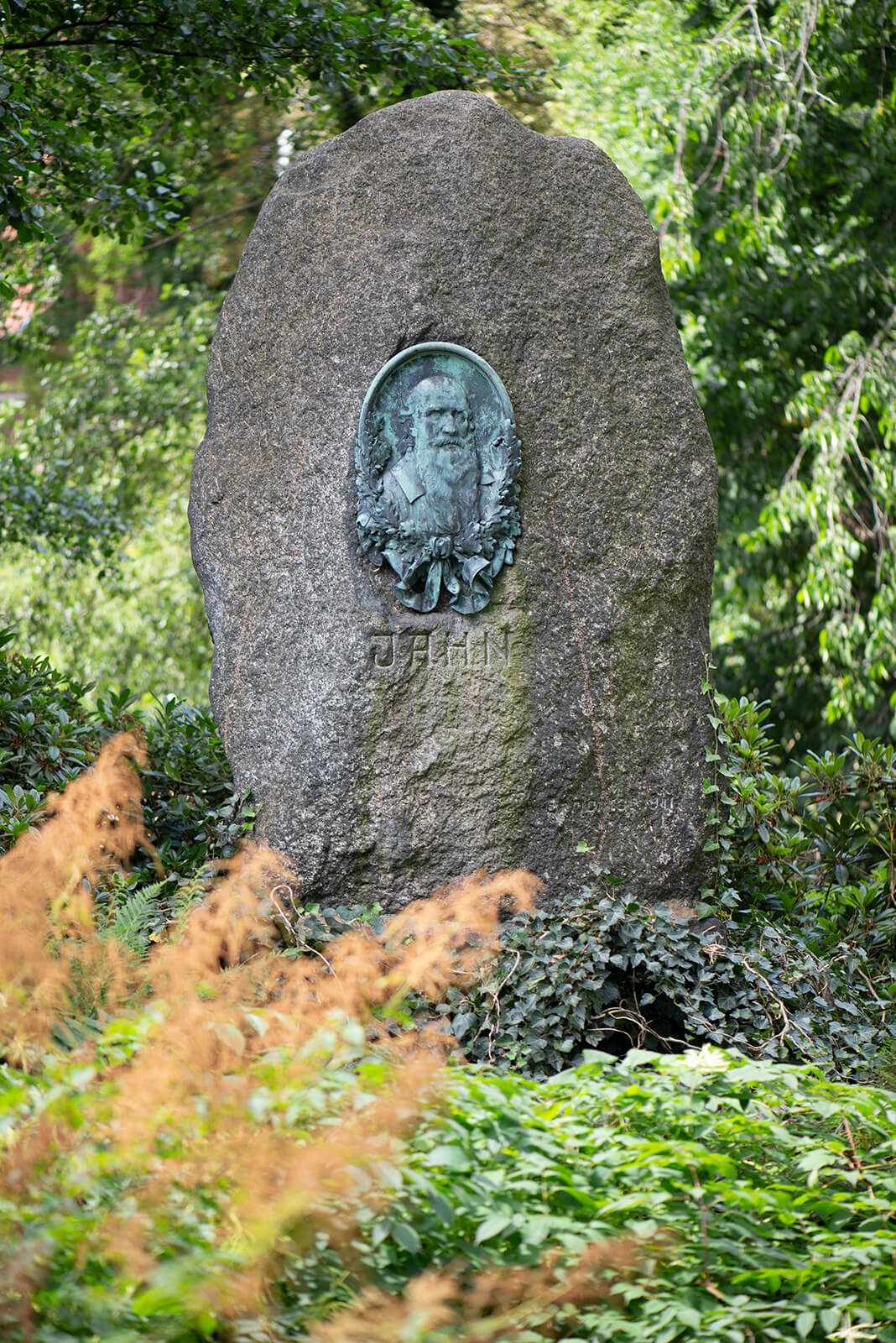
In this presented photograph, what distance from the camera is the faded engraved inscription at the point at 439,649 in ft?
12.6

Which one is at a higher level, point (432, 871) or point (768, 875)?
point (432, 871)

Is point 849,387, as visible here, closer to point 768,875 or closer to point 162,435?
point 768,875

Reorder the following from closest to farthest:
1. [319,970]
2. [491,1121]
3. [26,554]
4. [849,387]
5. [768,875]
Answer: [491,1121], [319,970], [768,875], [849,387], [26,554]

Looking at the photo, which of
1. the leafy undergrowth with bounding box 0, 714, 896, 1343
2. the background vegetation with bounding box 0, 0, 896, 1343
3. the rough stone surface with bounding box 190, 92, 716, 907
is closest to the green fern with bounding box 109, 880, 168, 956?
the background vegetation with bounding box 0, 0, 896, 1343

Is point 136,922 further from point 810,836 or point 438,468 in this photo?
point 810,836

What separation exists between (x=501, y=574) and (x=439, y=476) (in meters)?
0.35

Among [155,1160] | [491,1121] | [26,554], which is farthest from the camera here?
[26,554]

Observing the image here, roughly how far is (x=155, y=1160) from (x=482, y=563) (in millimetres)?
2310

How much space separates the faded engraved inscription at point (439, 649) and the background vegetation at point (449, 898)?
2.22 ft

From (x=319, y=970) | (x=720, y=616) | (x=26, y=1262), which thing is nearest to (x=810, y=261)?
(x=720, y=616)

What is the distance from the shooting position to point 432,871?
3.81 m

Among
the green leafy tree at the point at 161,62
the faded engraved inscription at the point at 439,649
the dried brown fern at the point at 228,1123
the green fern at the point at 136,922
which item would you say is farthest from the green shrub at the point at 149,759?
the green leafy tree at the point at 161,62

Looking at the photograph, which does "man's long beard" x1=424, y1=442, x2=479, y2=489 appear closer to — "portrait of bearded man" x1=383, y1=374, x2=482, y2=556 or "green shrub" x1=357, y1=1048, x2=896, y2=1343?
"portrait of bearded man" x1=383, y1=374, x2=482, y2=556

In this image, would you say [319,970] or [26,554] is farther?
[26,554]
